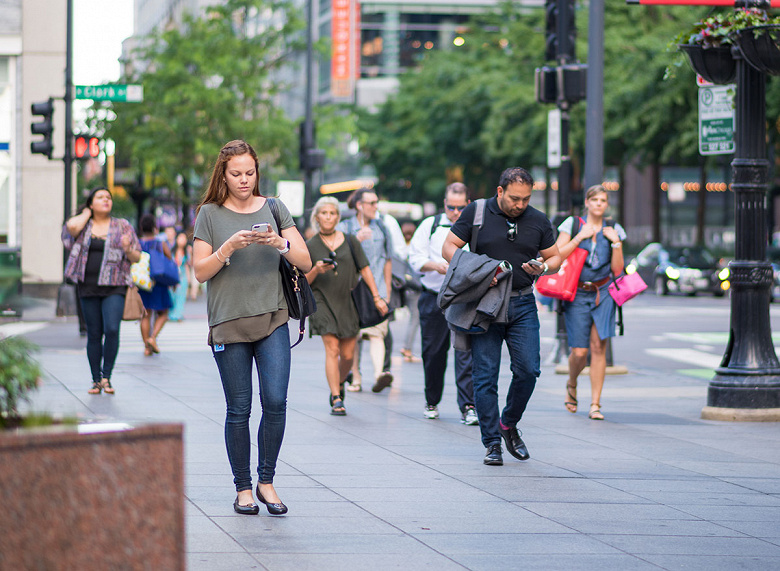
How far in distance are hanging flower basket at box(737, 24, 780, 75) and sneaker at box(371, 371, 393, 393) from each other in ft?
13.7

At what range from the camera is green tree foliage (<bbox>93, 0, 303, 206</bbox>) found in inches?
1523

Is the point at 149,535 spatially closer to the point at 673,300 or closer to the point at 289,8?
the point at 673,300

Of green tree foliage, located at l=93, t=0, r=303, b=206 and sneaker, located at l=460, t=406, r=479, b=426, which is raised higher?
green tree foliage, located at l=93, t=0, r=303, b=206

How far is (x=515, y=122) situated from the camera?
141 feet

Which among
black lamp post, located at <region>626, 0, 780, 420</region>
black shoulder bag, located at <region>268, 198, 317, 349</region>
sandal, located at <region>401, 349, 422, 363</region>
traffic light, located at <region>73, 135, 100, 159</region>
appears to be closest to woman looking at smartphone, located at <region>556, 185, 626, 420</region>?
black lamp post, located at <region>626, 0, 780, 420</region>

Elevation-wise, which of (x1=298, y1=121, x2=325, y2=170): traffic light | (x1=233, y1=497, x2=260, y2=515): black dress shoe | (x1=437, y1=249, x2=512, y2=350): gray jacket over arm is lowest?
(x1=233, y1=497, x2=260, y2=515): black dress shoe

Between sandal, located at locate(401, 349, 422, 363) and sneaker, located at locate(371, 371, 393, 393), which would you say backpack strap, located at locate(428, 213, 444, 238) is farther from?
sandal, located at locate(401, 349, 422, 363)

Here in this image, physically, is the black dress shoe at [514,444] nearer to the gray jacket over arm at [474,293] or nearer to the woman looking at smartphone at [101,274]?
the gray jacket over arm at [474,293]

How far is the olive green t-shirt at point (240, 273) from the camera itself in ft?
20.5

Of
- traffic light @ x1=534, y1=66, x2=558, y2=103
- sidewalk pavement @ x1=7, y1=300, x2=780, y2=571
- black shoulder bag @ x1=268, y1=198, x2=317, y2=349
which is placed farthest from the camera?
traffic light @ x1=534, y1=66, x2=558, y2=103

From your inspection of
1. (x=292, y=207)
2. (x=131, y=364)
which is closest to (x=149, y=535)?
(x=131, y=364)

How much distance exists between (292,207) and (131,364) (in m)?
19.1

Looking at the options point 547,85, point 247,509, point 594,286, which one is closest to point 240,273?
point 247,509

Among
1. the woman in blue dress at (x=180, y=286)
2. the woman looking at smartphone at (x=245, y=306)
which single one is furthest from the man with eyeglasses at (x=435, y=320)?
the woman in blue dress at (x=180, y=286)
